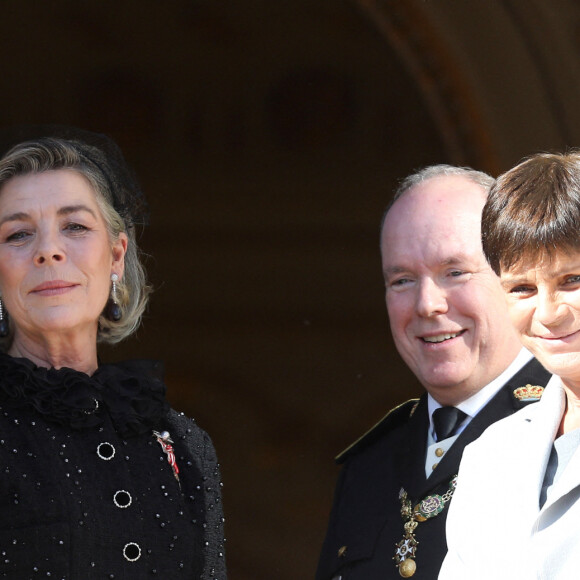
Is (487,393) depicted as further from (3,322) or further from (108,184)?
(3,322)

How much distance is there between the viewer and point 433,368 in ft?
Result: 9.61

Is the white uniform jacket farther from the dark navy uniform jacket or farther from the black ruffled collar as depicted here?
the black ruffled collar

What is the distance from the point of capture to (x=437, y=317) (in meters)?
2.93

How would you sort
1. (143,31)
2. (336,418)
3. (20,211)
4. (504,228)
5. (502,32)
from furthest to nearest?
1. (336,418)
2. (143,31)
3. (502,32)
4. (20,211)
5. (504,228)

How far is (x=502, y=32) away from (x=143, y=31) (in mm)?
1535

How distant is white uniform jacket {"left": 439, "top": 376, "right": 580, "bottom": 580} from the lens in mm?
1920

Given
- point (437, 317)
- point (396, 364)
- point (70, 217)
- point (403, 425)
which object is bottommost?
point (403, 425)

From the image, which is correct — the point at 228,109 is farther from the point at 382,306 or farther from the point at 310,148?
the point at 382,306

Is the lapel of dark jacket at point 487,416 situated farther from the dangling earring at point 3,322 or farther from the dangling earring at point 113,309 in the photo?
the dangling earring at point 3,322

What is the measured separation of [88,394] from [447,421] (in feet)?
2.76

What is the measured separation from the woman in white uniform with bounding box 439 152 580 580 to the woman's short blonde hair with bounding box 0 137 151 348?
3.05 feet

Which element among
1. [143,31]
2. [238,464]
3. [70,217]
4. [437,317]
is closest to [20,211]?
[70,217]

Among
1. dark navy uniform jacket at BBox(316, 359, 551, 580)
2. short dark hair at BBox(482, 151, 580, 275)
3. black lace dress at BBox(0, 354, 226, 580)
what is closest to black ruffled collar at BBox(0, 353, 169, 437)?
black lace dress at BBox(0, 354, 226, 580)

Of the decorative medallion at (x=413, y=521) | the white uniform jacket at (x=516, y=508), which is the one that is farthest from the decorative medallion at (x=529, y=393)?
the white uniform jacket at (x=516, y=508)
